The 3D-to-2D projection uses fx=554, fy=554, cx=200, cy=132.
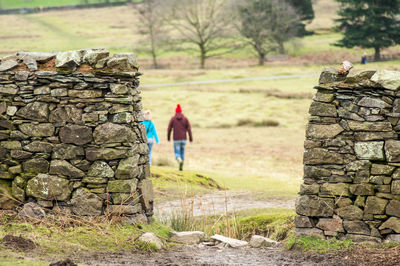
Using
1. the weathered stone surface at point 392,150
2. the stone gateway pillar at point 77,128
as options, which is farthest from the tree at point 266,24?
the weathered stone surface at point 392,150

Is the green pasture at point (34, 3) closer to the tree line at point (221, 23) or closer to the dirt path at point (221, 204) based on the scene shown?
the tree line at point (221, 23)

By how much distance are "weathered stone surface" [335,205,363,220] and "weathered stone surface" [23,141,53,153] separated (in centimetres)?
546

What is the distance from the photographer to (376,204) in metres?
9.53

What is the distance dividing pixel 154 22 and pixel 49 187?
5916 centimetres

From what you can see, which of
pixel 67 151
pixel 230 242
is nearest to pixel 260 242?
pixel 230 242

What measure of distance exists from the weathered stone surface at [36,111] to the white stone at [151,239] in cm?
290

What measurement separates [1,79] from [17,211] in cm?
256

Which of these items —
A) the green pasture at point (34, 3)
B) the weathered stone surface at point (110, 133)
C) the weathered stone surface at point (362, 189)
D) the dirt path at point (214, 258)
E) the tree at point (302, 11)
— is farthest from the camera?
the green pasture at point (34, 3)

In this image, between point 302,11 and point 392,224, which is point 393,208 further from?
point 302,11

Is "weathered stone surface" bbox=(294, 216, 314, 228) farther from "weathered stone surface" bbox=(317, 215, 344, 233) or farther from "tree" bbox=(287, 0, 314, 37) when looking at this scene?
"tree" bbox=(287, 0, 314, 37)

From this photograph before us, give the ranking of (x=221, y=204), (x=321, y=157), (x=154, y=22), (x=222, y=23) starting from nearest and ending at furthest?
(x=321, y=157) < (x=221, y=204) < (x=154, y=22) < (x=222, y=23)

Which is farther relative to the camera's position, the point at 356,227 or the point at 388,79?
the point at 356,227

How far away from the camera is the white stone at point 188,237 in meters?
10.6

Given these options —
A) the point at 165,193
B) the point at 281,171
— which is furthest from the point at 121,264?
the point at 281,171
